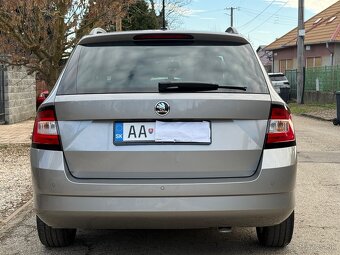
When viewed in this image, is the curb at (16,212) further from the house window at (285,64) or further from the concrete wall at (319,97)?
the house window at (285,64)

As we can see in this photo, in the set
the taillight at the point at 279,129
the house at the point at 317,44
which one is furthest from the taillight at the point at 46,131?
the house at the point at 317,44

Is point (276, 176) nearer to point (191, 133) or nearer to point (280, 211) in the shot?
point (280, 211)

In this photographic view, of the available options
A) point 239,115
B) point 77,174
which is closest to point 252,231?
point 239,115

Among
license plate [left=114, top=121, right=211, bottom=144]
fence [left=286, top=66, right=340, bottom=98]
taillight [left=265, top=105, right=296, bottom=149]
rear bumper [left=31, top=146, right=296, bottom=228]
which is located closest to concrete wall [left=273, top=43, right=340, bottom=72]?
fence [left=286, top=66, right=340, bottom=98]

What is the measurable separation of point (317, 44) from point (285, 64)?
737 cm

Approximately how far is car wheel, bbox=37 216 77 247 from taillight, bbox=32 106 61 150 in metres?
0.92

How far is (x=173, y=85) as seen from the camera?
3590mm

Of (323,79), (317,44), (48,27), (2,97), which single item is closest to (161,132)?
(48,27)

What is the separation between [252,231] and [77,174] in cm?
211

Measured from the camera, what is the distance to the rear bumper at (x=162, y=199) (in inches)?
135

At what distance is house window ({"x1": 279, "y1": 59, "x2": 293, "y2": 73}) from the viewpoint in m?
40.7

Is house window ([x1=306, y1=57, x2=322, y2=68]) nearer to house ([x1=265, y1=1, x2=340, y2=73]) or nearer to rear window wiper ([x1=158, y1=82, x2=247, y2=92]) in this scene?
house ([x1=265, y1=1, x2=340, y2=73])

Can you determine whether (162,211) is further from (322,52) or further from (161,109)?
(322,52)

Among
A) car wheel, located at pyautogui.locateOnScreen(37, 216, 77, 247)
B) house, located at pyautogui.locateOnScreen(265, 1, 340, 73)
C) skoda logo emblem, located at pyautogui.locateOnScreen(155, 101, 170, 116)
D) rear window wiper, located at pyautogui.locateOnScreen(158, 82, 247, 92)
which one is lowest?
car wheel, located at pyautogui.locateOnScreen(37, 216, 77, 247)
